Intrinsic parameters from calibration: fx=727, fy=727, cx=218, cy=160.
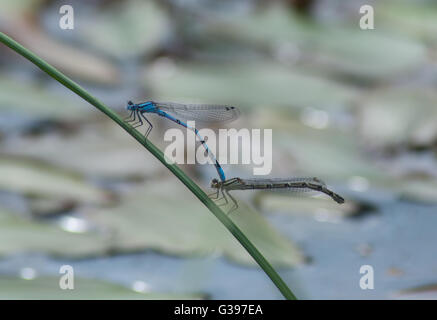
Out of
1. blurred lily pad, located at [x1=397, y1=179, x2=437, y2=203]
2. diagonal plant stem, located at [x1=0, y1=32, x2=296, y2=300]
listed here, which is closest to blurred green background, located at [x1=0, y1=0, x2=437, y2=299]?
blurred lily pad, located at [x1=397, y1=179, x2=437, y2=203]

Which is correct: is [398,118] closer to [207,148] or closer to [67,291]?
[207,148]

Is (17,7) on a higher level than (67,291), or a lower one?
higher

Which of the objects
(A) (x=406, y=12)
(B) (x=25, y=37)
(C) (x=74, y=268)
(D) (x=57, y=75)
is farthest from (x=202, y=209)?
(A) (x=406, y=12)

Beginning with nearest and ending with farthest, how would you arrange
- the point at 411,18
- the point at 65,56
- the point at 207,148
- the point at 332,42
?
the point at 207,148 < the point at 65,56 < the point at 332,42 < the point at 411,18

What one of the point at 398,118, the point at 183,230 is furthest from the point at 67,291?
the point at 398,118

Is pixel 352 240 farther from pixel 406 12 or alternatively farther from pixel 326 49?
pixel 406 12

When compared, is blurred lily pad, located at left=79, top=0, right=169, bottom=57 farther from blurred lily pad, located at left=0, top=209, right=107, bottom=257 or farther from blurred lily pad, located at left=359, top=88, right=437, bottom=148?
blurred lily pad, located at left=0, top=209, right=107, bottom=257
